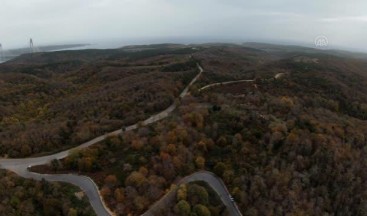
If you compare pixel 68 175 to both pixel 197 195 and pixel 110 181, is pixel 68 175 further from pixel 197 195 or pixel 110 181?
pixel 197 195

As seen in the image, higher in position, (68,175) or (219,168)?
(68,175)

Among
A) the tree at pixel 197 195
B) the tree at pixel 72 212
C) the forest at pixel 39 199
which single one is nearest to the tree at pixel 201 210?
the tree at pixel 197 195

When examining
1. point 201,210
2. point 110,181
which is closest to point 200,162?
point 201,210

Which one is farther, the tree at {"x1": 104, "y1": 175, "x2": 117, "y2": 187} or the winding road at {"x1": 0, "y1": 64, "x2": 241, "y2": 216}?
the tree at {"x1": 104, "y1": 175, "x2": 117, "y2": 187}

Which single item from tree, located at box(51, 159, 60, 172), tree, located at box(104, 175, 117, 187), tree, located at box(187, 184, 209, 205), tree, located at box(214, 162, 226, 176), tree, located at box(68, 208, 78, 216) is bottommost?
tree, located at box(187, 184, 209, 205)

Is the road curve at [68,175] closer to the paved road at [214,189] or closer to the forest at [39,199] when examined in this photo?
the forest at [39,199]

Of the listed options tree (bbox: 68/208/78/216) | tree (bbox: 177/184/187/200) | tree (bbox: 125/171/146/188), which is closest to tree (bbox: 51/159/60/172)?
tree (bbox: 68/208/78/216)

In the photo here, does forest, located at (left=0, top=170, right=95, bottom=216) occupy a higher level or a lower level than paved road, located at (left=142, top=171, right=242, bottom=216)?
higher

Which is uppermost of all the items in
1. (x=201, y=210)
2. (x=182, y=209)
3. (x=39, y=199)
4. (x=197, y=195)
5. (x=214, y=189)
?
(x=39, y=199)

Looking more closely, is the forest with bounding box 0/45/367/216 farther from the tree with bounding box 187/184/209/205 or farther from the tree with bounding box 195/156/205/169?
the tree with bounding box 187/184/209/205
